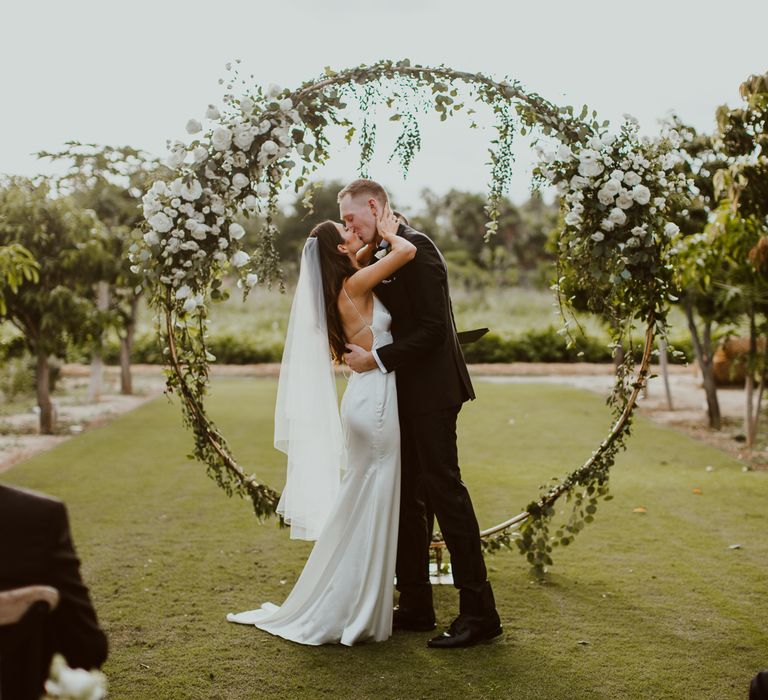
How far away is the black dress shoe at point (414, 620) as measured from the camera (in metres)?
5.09

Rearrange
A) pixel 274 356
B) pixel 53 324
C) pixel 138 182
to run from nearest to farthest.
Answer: pixel 53 324
pixel 138 182
pixel 274 356

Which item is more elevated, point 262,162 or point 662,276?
point 262,162

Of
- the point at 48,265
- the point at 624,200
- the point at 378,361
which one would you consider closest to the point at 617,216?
the point at 624,200

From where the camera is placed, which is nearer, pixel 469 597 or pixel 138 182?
pixel 469 597

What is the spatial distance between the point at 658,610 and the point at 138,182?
41.8 feet

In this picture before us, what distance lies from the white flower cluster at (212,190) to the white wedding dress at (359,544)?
0.99m

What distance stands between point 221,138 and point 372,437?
1786mm

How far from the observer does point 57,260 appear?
12305 millimetres

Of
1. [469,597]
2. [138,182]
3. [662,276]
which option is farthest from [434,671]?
[138,182]

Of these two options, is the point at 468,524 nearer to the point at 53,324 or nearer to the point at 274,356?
the point at 53,324

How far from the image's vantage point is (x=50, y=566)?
2379 millimetres

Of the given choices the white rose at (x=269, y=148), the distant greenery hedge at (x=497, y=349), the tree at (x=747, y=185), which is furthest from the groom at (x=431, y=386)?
the distant greenery hedge at (x=497, y=349)

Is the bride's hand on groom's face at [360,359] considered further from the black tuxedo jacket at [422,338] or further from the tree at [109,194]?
the tree at [109,194]

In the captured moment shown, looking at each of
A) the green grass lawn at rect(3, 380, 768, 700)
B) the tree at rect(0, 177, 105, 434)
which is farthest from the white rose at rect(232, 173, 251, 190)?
the tree at rect(0, 177, 105, 434)
